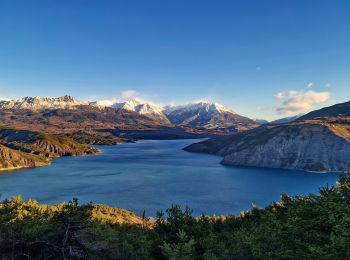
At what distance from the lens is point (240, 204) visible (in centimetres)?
12300

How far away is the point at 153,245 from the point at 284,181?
14157 centimetres

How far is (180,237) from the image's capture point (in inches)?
1331

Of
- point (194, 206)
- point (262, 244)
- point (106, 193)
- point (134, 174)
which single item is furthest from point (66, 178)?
point (262, 244)

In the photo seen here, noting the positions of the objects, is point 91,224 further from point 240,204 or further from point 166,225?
point 240,204

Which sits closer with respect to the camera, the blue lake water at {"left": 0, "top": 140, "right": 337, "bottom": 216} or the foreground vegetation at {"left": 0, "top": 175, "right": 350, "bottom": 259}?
the foreground vegetation at {"left": 0, "top": 175, "right": 350, "bottom": 259}

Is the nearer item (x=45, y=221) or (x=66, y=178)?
(x=45, y=221)

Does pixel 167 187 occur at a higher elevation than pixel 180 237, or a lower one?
lower

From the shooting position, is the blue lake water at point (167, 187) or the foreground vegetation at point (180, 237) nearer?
the foreground vegetation at point (180, 237)

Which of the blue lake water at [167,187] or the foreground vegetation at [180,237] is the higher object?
the foreground vegetation at [180,237]

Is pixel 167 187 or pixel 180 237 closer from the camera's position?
pixel 180 237

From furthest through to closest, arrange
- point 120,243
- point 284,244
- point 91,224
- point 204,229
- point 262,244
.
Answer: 1. point 204,229
2. point 91,224
3. point 120,243
4. point 262,244
5. point 284,244

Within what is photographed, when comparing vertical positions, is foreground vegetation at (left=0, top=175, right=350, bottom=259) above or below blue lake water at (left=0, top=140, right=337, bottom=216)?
above

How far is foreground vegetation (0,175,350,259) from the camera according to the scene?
24.5 m

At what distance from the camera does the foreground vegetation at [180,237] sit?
80.5 ft
